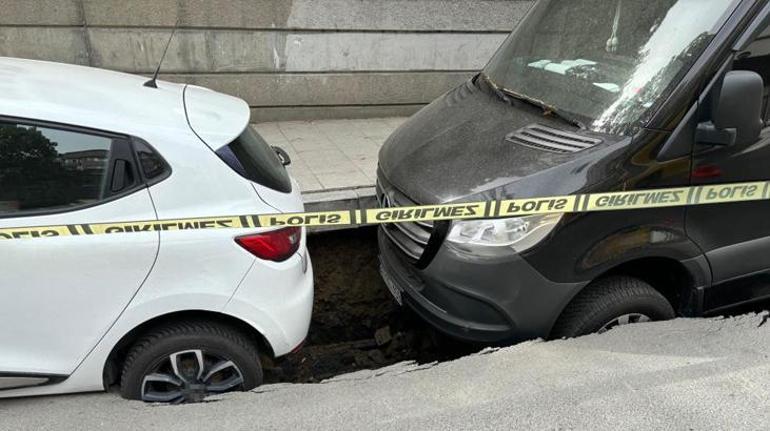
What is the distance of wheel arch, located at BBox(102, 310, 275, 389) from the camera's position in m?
2.54

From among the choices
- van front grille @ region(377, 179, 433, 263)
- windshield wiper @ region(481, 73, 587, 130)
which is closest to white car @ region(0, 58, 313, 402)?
van front grille @ region(377, 179, 433, 263)

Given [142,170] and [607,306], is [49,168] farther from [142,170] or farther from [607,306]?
[607,306]

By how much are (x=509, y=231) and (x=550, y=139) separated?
58cm

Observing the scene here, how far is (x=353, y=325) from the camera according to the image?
14.0 ft

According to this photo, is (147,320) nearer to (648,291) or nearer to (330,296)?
(330,296)

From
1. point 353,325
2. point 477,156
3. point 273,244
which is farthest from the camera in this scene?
point 353,325

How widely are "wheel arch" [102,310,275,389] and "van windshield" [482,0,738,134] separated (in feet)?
6.71

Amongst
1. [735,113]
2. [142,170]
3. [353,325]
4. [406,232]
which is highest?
[735,113]

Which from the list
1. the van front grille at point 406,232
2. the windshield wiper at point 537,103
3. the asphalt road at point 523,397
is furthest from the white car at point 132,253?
the windshield wiper at point 537,103

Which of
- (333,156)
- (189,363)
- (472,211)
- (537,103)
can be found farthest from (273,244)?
(333,156)

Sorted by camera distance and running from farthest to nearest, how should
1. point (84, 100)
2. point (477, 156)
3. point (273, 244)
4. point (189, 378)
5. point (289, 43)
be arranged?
1. point (289, 43)
2. point (477, 156)
3. point (189, 378)
4. point (273, 244)
5. point (84, 100)

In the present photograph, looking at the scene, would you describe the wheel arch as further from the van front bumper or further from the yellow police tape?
the van front bumper

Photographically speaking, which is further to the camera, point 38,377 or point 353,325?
point 353,325

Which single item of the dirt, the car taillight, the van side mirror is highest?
the van side mirror
